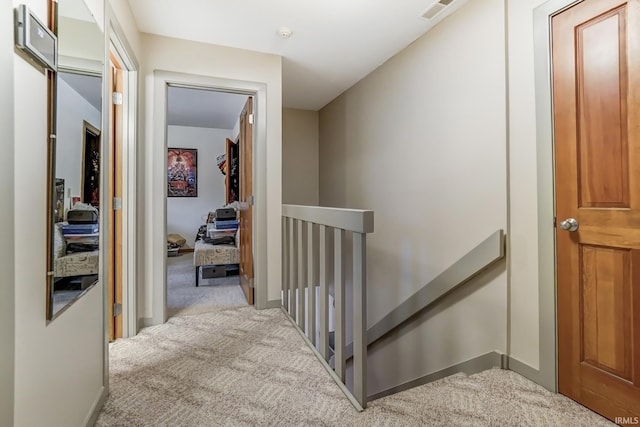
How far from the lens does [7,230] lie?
81cm

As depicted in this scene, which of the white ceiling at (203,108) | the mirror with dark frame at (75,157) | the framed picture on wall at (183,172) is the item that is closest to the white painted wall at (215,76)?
the white ceiling at (203,108)

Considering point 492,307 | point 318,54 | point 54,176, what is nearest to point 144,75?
point 318,54

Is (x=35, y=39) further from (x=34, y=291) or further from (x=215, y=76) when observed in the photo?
(x=215, y=76)

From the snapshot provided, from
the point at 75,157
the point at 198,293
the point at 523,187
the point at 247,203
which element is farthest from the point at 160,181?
the point at 523,187

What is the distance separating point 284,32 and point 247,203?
4.88 ft

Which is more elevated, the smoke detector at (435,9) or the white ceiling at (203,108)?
the white ceiling at (203,108)

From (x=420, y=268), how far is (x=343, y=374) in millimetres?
1212

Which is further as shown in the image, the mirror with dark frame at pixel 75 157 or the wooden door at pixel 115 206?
the wooden door at pixel 115 206

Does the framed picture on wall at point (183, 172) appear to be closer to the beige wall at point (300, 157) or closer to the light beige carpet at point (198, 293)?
the light beige carpet at point (198, 293)

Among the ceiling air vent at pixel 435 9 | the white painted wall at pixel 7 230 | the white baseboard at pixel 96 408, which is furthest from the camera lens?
the ceiling air vent at pixel 435 9

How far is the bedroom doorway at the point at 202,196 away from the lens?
3350 mm

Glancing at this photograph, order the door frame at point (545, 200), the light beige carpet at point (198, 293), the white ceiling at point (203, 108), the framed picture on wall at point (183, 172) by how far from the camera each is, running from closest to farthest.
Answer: the door frame at point (545, 200)
the light beige carpet at point (198, 293)
the white ceiling at point (203, 108)
the framed picture on wall at point (183, 172)

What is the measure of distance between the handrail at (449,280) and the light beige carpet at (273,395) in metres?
0.58

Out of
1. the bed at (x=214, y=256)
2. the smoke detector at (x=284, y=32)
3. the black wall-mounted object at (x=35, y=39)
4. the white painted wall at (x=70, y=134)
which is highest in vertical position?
the smoke detector at (x=284, y=32)
